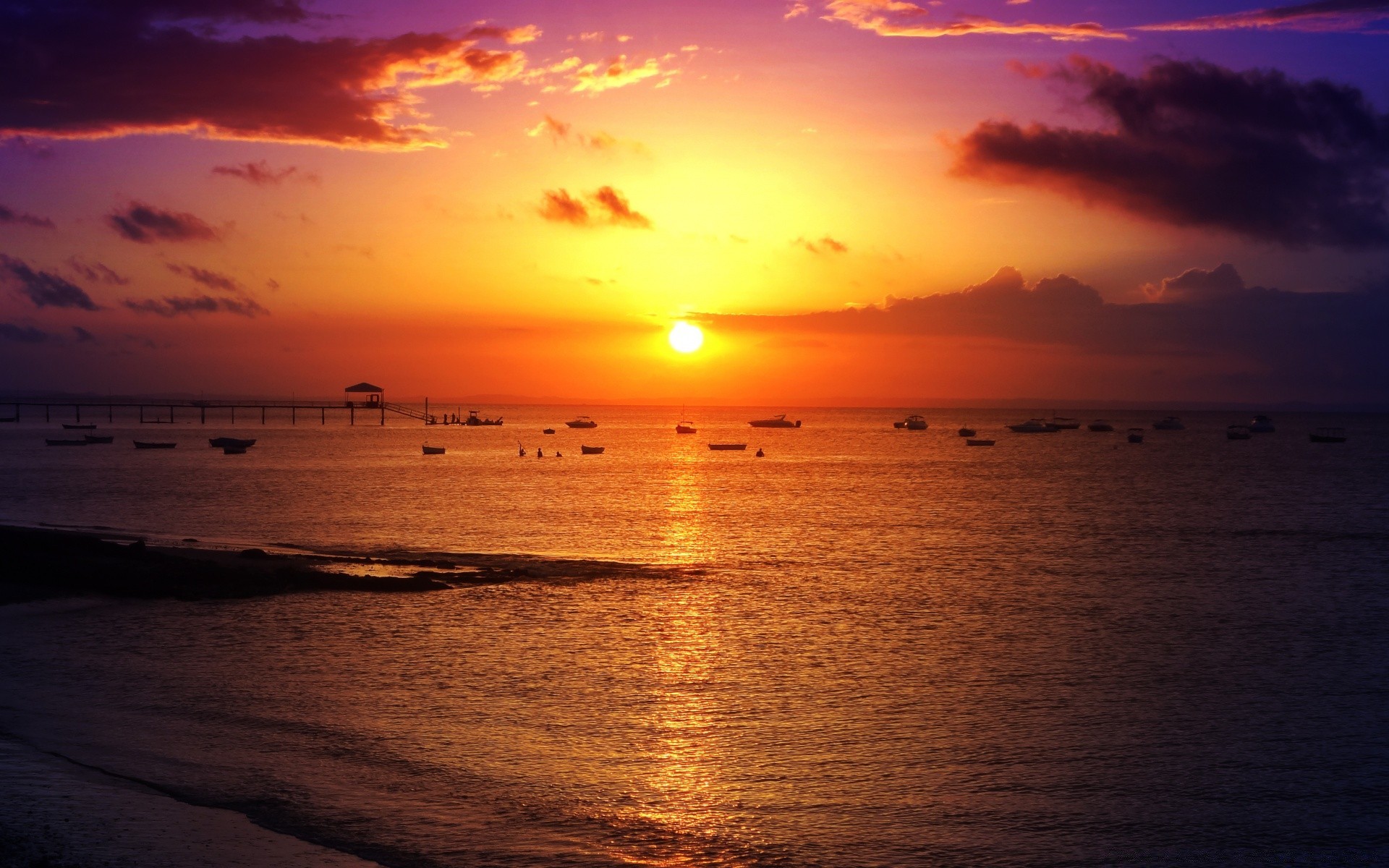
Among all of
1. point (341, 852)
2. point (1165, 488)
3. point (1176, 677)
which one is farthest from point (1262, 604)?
point (1165, 488)

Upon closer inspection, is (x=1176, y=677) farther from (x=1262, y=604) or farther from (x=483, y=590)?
(x=483, y=590)

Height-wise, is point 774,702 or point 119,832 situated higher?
point 119,832

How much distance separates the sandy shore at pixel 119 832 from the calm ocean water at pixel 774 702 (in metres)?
0.60

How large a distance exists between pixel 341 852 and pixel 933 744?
36.1ft

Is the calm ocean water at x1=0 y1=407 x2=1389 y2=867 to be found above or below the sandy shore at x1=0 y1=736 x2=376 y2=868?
below

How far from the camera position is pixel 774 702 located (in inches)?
892

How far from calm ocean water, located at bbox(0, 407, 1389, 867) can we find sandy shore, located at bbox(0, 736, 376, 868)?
0.60m

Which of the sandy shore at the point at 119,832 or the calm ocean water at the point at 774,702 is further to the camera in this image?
the calm ocean water at the point at 774,702

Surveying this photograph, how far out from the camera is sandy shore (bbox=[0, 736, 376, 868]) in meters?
12.9

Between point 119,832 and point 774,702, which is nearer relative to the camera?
point 119,832

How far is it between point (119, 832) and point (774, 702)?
12943 millimetres

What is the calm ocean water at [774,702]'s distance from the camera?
15445mm

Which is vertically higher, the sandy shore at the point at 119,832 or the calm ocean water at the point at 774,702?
the sandy shore at the point at 119,832

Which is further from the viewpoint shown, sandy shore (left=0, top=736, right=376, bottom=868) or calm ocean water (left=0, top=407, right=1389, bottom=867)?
calm ocean water (left=0, top=407, right=1389, bottom=867)
